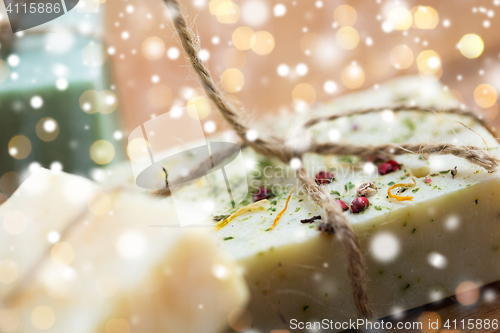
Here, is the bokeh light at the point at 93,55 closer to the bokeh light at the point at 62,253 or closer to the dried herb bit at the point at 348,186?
the bokeh light at the point at 62,253

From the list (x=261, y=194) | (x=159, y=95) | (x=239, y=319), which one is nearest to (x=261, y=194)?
(x=261, y=194)

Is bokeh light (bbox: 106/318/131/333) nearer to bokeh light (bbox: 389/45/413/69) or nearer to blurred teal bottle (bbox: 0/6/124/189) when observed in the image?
blurred teal bottle (bbox: 0/6/124/189)

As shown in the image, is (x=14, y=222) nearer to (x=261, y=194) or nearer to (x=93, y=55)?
(x=261, y=194)

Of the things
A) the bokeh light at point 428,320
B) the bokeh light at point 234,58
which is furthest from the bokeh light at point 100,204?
the bokeh light at point 234,58

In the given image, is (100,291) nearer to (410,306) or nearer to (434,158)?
(410,306)

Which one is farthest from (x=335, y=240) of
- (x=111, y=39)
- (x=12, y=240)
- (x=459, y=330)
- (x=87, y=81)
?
(x=111, y=39)

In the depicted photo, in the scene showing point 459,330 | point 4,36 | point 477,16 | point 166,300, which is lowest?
point 459,330

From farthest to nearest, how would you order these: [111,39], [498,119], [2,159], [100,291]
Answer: [111,39], [498,119], [2,159], [100,291]
